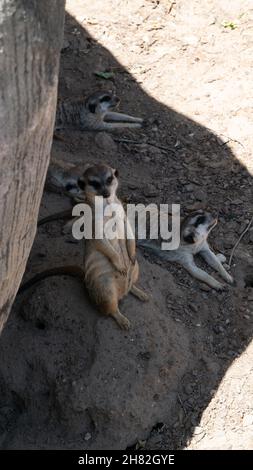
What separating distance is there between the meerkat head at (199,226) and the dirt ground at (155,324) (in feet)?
0.74

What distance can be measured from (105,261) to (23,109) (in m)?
1.79

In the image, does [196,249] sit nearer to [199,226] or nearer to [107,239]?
[199,226]

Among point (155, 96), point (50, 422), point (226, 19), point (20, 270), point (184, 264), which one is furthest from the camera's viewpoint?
point (226, 19)

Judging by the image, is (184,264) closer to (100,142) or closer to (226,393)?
(226,393)

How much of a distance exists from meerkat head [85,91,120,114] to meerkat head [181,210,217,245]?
1565mm

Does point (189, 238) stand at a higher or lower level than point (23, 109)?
lower

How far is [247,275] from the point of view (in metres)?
4.76

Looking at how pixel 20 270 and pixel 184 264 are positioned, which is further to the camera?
pixel 184 264

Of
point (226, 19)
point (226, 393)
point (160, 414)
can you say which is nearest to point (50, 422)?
point (160, 414)

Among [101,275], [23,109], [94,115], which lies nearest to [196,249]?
[101,275]

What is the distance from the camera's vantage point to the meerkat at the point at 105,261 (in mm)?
3943

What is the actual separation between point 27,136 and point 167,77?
417 centimetres

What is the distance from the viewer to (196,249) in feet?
15.8

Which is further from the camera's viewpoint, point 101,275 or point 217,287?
point 217,287
